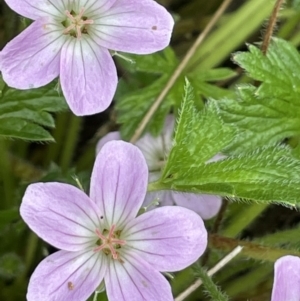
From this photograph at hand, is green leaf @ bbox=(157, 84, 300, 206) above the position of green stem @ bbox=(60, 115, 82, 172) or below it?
above

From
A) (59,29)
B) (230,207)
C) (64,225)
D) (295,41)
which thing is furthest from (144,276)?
(295,41)

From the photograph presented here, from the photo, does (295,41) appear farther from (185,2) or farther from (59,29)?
(59,29)

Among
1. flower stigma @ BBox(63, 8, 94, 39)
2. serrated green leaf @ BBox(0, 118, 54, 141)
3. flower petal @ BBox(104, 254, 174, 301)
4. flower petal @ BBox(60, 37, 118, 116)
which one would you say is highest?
flower stigma @ BBox(63, 8, 94, 39)

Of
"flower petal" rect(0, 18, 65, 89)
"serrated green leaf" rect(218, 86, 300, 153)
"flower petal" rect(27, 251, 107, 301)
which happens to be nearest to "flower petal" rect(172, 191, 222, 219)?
"serrated green leaf" rect(218, 86, 300, 153)

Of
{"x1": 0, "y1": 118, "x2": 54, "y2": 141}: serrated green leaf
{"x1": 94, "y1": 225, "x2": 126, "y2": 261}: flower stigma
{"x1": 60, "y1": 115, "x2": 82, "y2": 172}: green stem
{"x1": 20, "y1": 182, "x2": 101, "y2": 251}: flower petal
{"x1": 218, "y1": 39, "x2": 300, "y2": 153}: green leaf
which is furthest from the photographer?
{"x1": 60, "y1": 115, "x2": 82, "y2": 172}: green stem

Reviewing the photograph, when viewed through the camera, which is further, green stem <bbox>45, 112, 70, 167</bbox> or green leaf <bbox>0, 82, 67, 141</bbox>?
green stem <bbox>45, 112, 70, 167</bbox>

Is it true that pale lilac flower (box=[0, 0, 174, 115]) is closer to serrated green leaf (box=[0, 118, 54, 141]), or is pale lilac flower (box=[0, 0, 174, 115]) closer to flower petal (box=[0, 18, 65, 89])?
flower petal (box=[0, 18, 65, 89])

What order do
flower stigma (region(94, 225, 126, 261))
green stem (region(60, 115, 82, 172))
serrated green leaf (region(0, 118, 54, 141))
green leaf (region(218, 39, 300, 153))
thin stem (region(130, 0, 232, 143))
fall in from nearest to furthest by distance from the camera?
flower stigma (region(94, 225, 126, 261)) → serrated green leaf (region(0, 118, 54, 141)) → green leaf (region(218, 39, 300, 153)) → thin stem (region(130, 0, 232, 143)) → green stem (region(60, 115, 82, 172))

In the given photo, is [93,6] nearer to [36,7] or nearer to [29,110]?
[36,7]

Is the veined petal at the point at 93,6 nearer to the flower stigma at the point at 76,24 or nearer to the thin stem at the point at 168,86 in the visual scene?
the flower stigma at the point at 76,24
